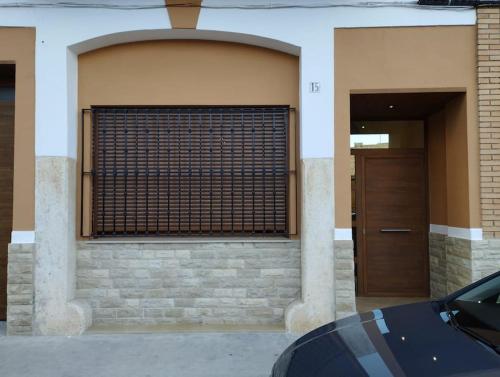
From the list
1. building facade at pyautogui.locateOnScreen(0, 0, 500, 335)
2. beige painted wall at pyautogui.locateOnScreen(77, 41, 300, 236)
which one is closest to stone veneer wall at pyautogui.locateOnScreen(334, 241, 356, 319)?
building facade at pyautogui.locateOnScreen(0, 0, 500, 335)

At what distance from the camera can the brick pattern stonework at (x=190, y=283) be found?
5609 mm

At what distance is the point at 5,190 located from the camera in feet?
19.5

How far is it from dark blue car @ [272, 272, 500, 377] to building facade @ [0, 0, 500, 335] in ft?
7.22

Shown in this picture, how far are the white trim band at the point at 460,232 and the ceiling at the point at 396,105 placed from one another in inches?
68.2

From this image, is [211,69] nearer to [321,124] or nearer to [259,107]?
[259,107]

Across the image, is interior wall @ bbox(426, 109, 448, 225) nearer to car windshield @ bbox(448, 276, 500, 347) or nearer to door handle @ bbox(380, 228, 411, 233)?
door handle @ bbox(380, 228, 411, 233)

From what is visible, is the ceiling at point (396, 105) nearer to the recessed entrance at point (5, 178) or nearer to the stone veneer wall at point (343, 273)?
the stone veneer wall at point (343, 273)

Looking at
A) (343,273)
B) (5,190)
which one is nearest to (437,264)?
(343,273)

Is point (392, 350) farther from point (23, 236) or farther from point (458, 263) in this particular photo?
point (23, 236)

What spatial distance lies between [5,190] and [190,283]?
2.86m

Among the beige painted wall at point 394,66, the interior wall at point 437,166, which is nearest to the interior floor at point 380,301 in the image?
the interior wall at point 437,166

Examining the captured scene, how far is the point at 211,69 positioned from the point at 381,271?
402 centimetres

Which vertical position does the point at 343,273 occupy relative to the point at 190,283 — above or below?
above

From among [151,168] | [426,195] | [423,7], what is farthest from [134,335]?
[423,7]
